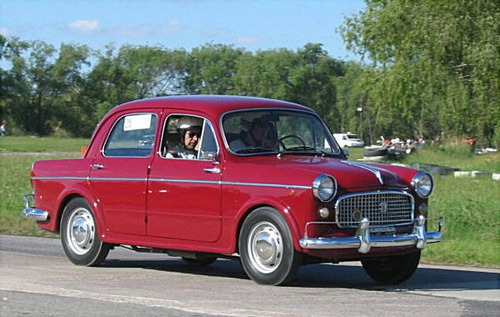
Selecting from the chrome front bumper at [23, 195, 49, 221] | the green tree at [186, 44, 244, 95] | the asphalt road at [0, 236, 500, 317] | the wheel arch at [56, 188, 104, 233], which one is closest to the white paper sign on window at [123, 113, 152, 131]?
the wheel arch at [56, 188, 104, 233]

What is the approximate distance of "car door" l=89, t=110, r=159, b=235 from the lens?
10.4 metres

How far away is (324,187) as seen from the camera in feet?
29.2

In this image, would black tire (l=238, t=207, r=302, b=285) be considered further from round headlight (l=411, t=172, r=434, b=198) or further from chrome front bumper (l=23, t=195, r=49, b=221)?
chrome front bumper (l=23, t=195, r=49, b=221)

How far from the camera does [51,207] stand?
11.4m

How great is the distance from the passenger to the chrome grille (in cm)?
191

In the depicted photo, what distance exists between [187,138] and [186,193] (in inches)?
27.8

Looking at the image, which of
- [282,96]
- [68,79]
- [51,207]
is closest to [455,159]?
[51,207]

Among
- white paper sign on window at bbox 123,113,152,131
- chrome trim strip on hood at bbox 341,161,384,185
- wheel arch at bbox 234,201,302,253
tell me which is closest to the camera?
wheel arch at bbox 234,201,302,253

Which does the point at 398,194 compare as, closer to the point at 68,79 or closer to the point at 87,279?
the point at 87,279

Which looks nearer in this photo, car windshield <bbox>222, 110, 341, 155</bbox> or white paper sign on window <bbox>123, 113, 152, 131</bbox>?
car windshield <bbox>222, 110, 341, 155</bbox>

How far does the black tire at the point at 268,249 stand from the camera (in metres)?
9.05

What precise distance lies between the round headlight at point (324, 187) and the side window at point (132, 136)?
234cm

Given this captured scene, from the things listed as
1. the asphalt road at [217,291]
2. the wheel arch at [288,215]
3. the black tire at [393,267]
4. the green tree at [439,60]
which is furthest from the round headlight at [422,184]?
the green tree at [439,60]

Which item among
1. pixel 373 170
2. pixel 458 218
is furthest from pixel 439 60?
pixel 373 170
